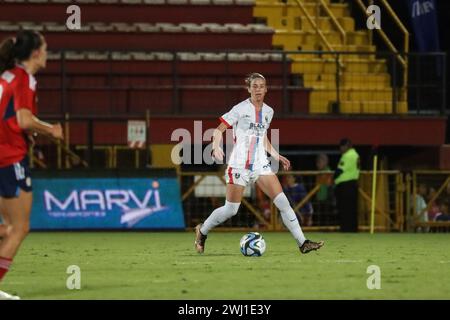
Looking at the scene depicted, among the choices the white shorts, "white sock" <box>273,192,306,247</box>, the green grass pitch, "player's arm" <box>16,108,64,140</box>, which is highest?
"player's arm" <box>16,108,64,140</box>

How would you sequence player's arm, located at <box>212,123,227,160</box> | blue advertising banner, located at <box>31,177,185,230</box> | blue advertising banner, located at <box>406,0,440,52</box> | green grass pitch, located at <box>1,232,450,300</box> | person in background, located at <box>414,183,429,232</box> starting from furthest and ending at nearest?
blue advertising banner, located at <box>406,0,440,52</box> → person in background, located at <box>414,183,429,232</box> → blue advertising banner, located at <box>31,177,185,230</box> → player's arm, located at <box>212,123,227,160</box> → green grass pitch, located at <box>1,232,450,300</box>

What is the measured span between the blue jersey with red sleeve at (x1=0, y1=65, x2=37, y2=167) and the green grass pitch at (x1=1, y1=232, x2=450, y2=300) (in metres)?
1.20

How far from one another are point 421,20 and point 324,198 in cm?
451

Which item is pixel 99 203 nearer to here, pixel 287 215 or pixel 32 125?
pixel 287 215

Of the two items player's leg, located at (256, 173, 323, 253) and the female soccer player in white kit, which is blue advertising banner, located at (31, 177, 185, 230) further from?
player's leg, located at (256, 173, 323, 253)

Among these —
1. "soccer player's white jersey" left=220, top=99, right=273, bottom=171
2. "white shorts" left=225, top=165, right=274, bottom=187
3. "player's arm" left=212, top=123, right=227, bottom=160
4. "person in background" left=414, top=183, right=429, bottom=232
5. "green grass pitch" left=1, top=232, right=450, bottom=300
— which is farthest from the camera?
"person in background" left=414, top=183, right=429, bottom=232

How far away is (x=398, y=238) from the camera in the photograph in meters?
21.5

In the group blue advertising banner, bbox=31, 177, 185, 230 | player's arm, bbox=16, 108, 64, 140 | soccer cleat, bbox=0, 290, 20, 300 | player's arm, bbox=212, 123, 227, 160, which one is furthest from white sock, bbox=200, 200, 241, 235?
blue advertising banner, bbox=31, 177, 185, 230

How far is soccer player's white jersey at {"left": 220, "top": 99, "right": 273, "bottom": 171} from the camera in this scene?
1577cm

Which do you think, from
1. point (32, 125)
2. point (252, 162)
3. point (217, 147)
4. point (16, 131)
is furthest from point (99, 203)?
point (32, 125)

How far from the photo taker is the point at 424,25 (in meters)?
27.1
